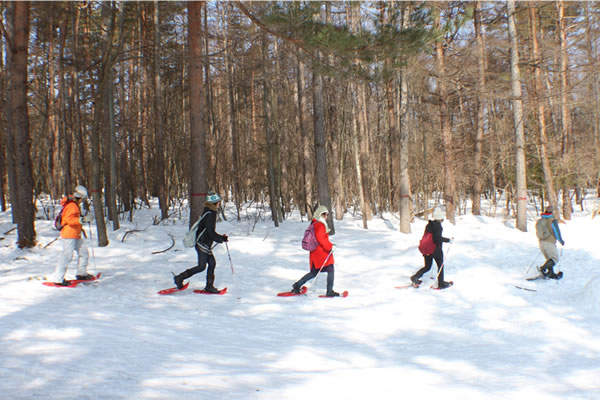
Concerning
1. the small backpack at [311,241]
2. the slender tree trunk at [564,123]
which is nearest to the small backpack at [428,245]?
the small backpack at [311,241]

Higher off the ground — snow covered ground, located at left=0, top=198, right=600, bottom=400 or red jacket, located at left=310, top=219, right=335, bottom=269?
red jacket, located at left=310, top=219, right=335, bottom=269

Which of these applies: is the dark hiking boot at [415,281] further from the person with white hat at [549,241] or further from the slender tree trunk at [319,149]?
the slender tree trunk at [319,149]

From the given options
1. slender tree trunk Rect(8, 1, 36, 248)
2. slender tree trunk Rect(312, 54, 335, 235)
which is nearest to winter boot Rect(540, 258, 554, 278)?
slender tree trunk Rect(312, 54, 335, 235)

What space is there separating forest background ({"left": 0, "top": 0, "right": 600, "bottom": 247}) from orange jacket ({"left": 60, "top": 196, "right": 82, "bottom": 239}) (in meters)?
3.40

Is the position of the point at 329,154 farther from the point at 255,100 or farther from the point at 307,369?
the point at 307,369

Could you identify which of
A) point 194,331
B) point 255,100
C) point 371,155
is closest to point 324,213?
point 194,331

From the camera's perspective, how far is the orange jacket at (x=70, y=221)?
24.6ft

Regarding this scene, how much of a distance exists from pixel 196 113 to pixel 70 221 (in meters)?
4.93

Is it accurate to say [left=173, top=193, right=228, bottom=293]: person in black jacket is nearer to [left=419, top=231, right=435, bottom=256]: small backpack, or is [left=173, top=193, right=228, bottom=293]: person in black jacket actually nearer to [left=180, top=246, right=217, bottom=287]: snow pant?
[left=180, top=246, right=217, bottom=287]: snow pant

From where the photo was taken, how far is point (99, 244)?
1146 centimetres

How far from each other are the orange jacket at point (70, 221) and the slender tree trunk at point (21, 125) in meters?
3.44

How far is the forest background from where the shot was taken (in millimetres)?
10047

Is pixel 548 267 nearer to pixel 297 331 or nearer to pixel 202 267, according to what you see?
pixel 297 331

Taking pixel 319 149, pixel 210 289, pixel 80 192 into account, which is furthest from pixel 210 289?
pixel 319 149
